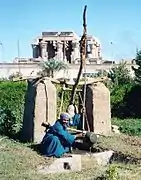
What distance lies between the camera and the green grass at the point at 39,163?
8852mm

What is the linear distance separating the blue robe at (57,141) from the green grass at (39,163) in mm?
313

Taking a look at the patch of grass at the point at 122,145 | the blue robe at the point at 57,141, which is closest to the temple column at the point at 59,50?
the patch of grass at the point at 122,145

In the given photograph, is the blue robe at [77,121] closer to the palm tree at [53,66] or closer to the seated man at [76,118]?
the seated man at [76,118]

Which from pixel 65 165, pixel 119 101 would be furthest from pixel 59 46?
pixel 65 165

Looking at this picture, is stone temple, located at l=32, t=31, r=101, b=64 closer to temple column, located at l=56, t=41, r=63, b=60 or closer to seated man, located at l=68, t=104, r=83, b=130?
temple column, located at l=56, t=41, r=63, b=60

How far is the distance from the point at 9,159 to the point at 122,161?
107 inches

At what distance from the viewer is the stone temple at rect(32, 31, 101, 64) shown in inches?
3031

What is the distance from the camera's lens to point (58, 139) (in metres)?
11.6

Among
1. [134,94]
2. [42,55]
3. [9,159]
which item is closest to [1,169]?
[9,159]

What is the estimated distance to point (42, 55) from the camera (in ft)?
258

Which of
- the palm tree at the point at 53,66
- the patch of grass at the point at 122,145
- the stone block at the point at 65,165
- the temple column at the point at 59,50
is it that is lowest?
the patch of grass at the point at 122,145

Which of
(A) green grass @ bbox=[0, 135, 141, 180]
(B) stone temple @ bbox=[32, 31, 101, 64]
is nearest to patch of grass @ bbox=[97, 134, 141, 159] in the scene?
(A) green grass @ bbox=[0, 135, 141, 180]

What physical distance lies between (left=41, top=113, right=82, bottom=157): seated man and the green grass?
0.33 metres

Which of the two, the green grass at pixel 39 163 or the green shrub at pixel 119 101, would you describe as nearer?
the green grass at pixel 39 163
